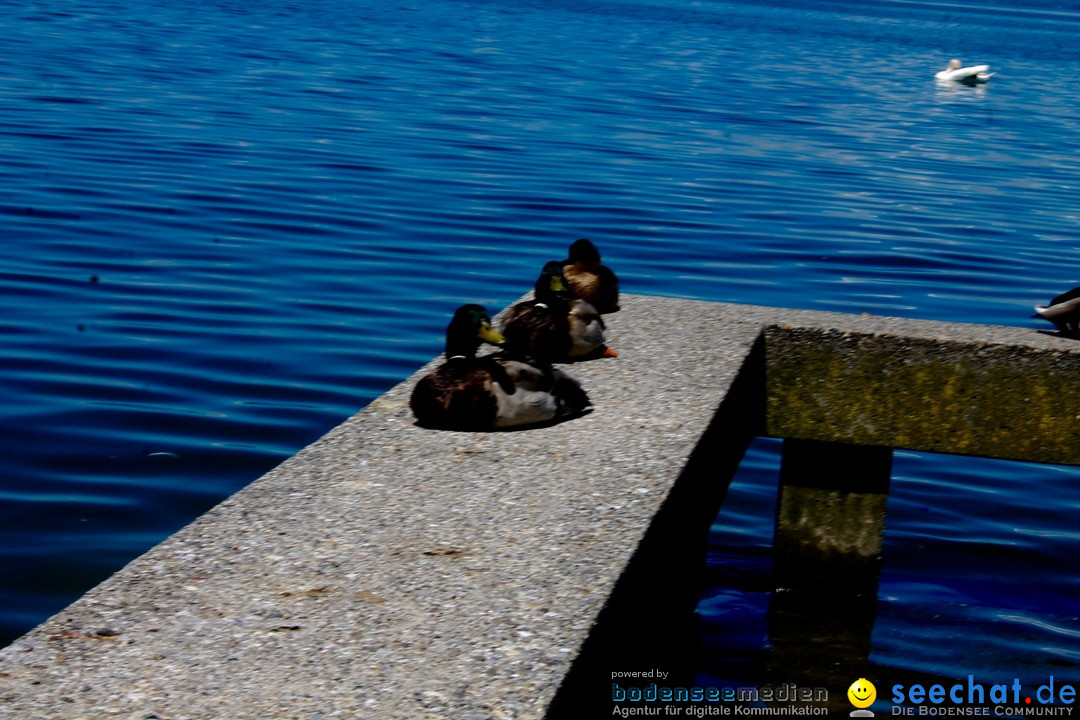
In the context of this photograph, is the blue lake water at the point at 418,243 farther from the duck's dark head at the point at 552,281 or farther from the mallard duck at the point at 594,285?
the duck's dark head at the point at 552,281

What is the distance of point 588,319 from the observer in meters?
7.01

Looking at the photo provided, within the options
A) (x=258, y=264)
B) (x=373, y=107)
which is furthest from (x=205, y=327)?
(x=373, y=107)

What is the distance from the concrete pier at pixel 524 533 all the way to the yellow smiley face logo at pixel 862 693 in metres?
0.80

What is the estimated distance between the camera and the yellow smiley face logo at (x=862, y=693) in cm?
621

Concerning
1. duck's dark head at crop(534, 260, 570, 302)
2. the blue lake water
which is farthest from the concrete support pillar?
duck's dark head at crop(534, 260, 570, 302)

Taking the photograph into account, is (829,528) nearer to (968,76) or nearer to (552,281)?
(552,281)

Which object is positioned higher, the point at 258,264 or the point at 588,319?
the point at 588,319

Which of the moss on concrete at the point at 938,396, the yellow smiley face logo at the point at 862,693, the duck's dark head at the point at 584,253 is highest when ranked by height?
the duck's dark head at the point at 584,253

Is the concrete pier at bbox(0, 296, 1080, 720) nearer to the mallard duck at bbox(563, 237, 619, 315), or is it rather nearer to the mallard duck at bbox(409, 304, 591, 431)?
the mallard duck at bbox(409, 304, 591, 431)

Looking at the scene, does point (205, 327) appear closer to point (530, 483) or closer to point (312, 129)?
point (530, 483)

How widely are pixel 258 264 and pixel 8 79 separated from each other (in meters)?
13.9

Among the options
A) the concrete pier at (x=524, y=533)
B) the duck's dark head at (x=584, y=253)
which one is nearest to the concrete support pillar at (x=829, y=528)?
the concrete pier at (x=524, y=533)

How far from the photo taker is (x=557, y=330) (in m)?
6.89

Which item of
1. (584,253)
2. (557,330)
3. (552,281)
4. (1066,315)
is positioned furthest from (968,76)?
(557,330)
